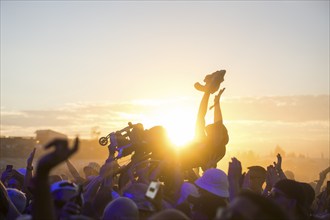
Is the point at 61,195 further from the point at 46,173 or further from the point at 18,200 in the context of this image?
the point at 18,200

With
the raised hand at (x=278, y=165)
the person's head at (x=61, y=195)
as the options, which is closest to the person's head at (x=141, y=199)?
the person's head at (x=61, y=195)

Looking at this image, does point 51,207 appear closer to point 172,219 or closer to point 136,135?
point 172,219

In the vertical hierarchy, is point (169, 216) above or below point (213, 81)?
below

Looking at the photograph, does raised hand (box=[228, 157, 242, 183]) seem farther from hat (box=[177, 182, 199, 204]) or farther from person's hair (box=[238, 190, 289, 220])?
person's hair (box=[238, 190, 289, 220])

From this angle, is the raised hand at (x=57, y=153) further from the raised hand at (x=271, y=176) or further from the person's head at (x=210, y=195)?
the raised hand at (x=271, y=176)

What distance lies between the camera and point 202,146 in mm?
6738

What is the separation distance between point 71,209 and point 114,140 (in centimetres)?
237

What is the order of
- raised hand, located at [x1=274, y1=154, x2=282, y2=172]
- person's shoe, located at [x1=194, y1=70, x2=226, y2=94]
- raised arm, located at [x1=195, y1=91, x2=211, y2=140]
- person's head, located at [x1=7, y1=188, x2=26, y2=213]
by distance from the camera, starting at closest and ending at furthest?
person's head, located at [x1=7, y1=188, x2=26, y2=213], raised hand, located at [x1=274, y1=154, x2=282, y2=172], raised arm, located at [x1=195, y1=91, x2=211, y2=140], person's shoe, located at [x1=194, y1=70, x2=226, y2=94]

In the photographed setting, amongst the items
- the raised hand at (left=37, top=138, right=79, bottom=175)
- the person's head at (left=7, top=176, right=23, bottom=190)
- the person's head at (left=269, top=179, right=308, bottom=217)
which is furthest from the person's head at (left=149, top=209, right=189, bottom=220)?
the person's head at (left=7, top=176, right=23, bottom=190)

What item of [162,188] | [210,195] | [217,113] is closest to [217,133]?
[217,113]

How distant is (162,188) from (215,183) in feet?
2.42

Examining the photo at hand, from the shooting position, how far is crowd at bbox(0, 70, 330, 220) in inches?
110

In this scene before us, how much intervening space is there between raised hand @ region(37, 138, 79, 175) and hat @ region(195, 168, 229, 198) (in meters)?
2.62

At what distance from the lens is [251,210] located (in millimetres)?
2715
